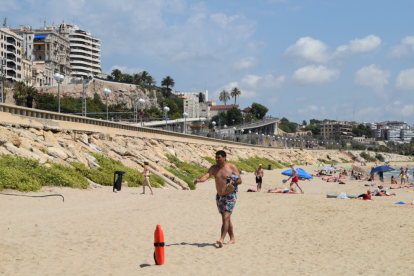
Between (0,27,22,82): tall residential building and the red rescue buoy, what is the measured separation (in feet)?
290

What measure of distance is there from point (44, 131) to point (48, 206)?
856 centimetres

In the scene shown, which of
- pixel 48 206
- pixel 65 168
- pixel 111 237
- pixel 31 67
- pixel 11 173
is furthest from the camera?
pixel 31 67

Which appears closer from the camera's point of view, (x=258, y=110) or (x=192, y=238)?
(x=192, y=238)

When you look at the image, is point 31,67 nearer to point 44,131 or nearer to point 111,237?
point 44,131

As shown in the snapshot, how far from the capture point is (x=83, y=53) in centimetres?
12962

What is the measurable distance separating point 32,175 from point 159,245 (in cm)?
827

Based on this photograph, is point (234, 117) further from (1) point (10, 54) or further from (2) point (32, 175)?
(2) point (32, 175)

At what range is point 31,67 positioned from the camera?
323 feet

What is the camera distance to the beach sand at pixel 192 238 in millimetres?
6379

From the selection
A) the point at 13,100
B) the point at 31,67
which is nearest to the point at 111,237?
the point at 13,100

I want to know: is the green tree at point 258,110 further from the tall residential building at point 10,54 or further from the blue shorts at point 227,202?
the blue shorts at point 227,202

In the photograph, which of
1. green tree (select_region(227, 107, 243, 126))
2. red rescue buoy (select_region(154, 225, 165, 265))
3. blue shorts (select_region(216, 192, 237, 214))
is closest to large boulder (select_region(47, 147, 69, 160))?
blue shorts (select_region(216, 192, 237, 214))

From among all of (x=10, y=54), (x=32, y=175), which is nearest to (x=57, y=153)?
(x=32, y=175)

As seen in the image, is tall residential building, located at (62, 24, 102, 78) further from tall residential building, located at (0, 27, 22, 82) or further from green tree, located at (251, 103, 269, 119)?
green tree, located at (251, 103, 269, 119)
